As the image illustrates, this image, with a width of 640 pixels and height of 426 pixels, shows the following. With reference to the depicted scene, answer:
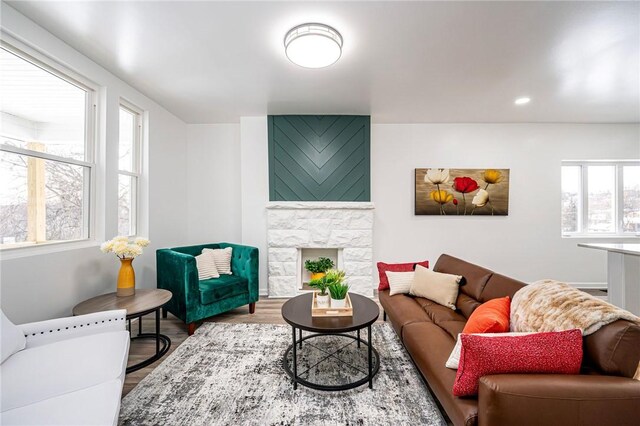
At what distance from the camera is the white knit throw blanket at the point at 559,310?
1.14 m

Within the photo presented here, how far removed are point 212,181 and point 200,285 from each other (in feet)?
6.27

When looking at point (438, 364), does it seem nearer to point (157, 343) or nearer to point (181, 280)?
point (157, 343)

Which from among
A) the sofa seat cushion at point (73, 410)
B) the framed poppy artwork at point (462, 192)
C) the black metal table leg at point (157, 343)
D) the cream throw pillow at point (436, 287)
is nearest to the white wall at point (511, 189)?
the framed poppy artwork at point (462, 192)

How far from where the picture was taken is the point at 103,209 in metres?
2.58

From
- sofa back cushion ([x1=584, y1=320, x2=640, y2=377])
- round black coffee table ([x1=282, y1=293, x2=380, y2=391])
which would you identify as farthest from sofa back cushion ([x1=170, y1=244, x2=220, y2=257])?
sofa back cushion ([x1=584, y1=320, x2=640, y2=377])

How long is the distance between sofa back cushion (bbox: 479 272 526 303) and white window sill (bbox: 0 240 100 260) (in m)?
3.38

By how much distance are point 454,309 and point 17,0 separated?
3.86 meters

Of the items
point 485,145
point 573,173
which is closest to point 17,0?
point 485,145

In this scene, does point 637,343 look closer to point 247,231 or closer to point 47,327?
point 47,327

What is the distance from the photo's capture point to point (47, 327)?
1.51 metres

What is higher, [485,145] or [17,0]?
[17,0]

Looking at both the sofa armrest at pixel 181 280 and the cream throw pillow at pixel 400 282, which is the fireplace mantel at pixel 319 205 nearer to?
the cream throw pillow at pixel 400 282

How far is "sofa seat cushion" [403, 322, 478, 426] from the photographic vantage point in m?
1.13

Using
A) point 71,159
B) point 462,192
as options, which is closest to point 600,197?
point 462,192
